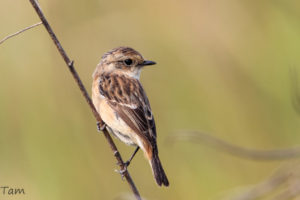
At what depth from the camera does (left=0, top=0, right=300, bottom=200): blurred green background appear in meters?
5.77

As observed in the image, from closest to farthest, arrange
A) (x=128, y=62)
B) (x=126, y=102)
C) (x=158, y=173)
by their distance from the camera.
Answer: (x=158, y=173) < (x=126, y=102) < (x=128, y=62)

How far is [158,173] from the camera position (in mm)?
4941

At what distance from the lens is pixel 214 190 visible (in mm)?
5770

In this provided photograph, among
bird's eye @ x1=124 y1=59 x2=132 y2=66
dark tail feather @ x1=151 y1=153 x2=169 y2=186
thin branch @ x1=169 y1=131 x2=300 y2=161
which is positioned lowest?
dark tail feather @ x1=151 y1=153 x2=169 y2=186

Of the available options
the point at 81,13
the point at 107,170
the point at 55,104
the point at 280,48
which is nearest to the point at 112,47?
the point at 81,13

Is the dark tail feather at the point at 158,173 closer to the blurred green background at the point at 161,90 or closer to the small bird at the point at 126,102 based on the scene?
the small bird at the point at 126,102

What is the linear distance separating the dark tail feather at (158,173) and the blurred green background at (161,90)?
85 cm

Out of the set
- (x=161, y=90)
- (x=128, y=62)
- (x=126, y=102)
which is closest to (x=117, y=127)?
(x=126, y=102)

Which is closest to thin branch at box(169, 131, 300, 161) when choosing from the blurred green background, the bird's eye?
the blurred green background

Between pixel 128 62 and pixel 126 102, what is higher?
pixel 128 62

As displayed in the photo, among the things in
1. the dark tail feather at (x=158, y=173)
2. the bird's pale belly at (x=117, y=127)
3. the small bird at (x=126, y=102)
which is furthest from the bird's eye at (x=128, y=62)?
the dark tail feather at (x=158, y=173)

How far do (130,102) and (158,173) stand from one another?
3.08ft

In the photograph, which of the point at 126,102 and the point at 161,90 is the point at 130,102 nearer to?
the point at 126,102

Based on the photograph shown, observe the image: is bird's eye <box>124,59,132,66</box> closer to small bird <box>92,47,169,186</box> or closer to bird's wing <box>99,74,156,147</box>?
small bird <box>92,47,169,186</box>
